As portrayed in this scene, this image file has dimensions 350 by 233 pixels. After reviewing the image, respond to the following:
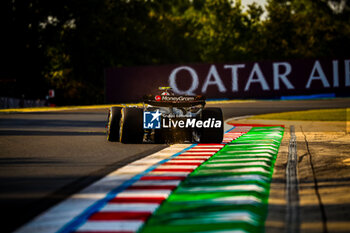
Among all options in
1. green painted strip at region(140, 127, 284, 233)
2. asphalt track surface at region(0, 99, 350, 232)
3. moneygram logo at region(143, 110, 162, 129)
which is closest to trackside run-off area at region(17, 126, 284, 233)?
green painted strip at region(140, 127, 284, 233)

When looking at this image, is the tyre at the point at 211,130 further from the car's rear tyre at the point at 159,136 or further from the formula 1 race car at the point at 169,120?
the car's rear tyre at the point at 159,136

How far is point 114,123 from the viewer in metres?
15.4

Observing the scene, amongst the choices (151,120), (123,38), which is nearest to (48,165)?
(151,120)

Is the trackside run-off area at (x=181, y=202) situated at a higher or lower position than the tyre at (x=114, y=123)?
lower

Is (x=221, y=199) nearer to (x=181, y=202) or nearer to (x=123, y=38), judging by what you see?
(x=181, y=202)

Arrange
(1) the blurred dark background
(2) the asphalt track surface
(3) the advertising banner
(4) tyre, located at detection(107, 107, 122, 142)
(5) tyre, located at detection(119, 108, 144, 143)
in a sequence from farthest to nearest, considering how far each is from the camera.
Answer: (1) the blurred dark background, (3) the advertising banner, (4) tyre, located at detection(107, 107, 122, 142), (5) tyre, located at detection(119, 108, 144, 143), (2) the asphalt track surface

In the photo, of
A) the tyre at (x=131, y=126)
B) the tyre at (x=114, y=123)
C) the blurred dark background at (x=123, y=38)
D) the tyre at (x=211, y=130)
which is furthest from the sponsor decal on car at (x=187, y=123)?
the blurred dark background at (x=123, y=38)

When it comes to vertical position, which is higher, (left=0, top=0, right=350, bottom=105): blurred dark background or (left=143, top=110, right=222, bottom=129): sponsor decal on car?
(left=0, top=0, right=350, bottom=105): blurred dark background

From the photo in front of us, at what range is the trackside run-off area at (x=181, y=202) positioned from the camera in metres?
6.29

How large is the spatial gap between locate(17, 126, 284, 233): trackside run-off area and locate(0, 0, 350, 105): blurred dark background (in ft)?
153

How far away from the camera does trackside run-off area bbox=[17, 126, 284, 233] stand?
6.29 m

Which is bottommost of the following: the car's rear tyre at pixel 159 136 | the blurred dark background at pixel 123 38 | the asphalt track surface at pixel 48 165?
the asphalt track surface at pixel 48 165

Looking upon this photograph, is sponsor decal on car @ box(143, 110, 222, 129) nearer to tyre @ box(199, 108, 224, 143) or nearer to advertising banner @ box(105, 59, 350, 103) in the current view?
tyre @ box(199, 108, 224, 143)

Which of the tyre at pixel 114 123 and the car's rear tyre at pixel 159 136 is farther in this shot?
the tyre at pixel 114 123
